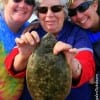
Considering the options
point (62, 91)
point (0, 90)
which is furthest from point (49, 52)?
point (0, 90)

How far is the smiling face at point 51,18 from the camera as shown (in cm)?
234

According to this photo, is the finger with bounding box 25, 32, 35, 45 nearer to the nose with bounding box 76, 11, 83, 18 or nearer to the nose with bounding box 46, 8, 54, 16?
the nose with bounding box 46, 8, 54, 16

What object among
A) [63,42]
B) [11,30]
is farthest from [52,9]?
[11,30]

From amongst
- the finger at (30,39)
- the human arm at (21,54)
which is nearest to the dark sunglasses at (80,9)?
the human arm at (21,54)

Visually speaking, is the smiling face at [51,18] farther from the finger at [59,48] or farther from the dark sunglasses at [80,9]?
the finger at [59,48]

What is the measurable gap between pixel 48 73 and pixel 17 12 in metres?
0.95

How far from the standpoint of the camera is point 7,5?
8.46 feet

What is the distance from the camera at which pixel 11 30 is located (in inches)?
101

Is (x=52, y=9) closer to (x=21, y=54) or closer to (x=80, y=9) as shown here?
(x=80, y=9)

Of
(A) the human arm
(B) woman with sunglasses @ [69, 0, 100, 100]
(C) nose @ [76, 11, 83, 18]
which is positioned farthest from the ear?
(A) the human arm

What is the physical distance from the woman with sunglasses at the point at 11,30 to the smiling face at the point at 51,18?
161mm

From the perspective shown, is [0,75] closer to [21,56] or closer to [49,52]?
[21,56]

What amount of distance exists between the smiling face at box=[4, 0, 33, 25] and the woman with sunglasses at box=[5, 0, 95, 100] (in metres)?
0.13

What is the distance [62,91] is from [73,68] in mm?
246
